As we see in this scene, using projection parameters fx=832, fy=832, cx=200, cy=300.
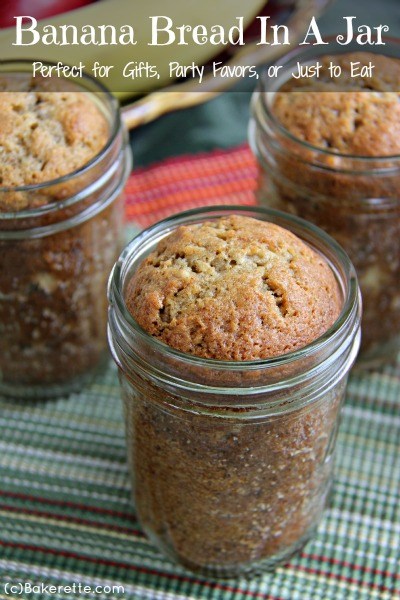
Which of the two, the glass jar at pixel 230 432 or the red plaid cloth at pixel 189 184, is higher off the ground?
the glass jar at pixel 230 432

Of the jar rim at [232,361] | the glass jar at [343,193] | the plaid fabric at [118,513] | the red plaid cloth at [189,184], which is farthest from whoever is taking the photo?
the red plaid cloth at [189,184]

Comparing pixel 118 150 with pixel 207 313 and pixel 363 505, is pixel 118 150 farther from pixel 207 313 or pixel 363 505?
pixel 363 505

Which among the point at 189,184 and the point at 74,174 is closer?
the point at 74,174

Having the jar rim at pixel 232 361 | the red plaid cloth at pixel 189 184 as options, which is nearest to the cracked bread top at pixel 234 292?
the jar rim at pixel 232 361

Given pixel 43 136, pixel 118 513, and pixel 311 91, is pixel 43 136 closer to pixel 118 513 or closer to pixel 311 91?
pixel 311 91

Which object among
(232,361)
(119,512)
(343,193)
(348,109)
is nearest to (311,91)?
(348,109)

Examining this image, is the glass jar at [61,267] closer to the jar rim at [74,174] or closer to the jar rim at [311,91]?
the jar rim at [74,174]
